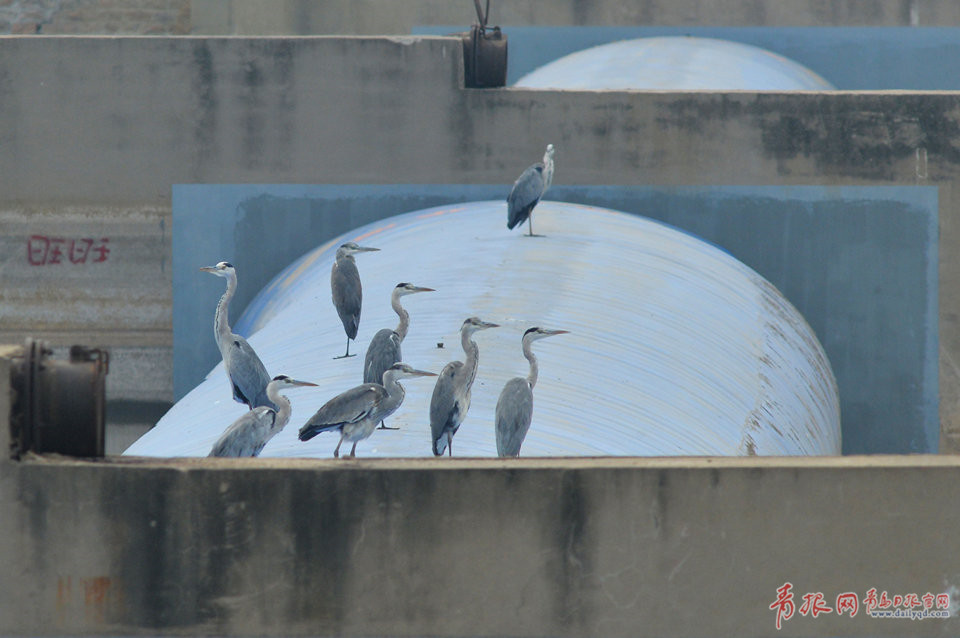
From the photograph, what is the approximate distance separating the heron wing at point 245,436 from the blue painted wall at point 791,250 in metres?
7.99

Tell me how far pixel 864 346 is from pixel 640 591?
1081 cm

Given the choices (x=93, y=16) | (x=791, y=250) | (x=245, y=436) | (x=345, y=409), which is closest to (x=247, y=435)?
(x=245, y=436)

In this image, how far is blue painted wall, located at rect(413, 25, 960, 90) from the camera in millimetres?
22078

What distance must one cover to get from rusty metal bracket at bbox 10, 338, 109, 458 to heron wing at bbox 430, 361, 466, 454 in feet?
6.65

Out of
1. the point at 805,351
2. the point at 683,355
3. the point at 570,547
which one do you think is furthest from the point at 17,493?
the point at 805,351

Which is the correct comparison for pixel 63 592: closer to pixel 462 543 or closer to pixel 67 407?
pixel 67 407

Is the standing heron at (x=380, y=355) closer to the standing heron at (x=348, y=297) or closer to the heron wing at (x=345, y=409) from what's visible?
the heron wing at (x=345, y=409)

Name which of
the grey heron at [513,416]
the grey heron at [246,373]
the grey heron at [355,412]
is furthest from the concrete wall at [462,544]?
the grey heron at [246,373]

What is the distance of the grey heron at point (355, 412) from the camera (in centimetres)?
751

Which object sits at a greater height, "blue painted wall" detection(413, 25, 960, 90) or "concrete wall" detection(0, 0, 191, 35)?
"concrete wall" detection(0, 0, 191, 35)

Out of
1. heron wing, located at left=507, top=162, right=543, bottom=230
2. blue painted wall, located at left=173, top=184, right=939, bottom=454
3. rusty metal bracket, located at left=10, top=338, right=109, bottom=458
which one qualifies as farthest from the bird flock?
blue painted wall, located at left=173, top=184, right=939, bottom=454

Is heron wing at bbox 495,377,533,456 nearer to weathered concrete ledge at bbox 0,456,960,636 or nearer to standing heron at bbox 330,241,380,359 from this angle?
weathered concrete ledge at bbox 0,456,960,636

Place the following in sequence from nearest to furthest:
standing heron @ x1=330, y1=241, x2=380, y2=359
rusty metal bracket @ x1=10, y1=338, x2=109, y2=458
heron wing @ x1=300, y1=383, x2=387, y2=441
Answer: rusty metal bracket @ x1=10, y1=338, x2=109, y2=458 → heron wing @ x1=300, y1=383, x2=387, y2=441 → standing heron @ x1=330, y1=241, x2=380, y2=359

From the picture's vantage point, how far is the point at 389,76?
51.3 feet
